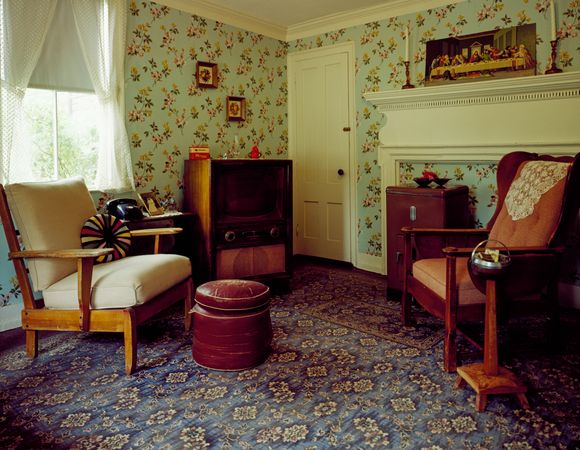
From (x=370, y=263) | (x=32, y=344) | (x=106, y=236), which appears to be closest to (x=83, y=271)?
(x=106, y=236)

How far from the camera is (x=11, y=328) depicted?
3.33 meters

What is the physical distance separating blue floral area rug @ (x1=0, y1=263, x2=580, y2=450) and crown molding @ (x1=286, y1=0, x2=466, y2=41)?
9.35 feet

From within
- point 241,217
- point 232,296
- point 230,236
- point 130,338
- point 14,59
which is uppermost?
point 14,59

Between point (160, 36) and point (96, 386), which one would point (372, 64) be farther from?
point (96, 386)

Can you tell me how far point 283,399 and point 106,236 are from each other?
1.52m

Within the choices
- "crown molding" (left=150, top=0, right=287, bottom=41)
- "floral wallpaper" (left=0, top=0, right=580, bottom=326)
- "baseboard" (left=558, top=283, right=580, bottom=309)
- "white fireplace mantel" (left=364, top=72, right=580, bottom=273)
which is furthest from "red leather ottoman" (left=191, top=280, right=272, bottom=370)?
"crown molding" (left=150, top=0, right=287, bottom=41)

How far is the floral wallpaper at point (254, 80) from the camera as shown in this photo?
3.88 metres

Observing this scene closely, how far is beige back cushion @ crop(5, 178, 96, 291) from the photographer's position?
2725 millimetres

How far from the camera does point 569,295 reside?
3.66 meters

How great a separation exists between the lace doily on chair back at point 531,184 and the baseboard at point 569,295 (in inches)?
46.6

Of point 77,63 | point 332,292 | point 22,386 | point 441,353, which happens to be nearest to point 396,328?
point 441,353

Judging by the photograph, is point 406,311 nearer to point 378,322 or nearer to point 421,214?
point 378,322

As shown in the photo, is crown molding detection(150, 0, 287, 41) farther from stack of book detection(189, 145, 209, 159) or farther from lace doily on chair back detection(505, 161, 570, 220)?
lace doily on chair back detection(505, 161, 570, 220)

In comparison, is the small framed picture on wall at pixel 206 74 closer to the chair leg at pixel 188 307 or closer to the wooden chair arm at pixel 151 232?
the wooden chair arm at pixel 151 232
